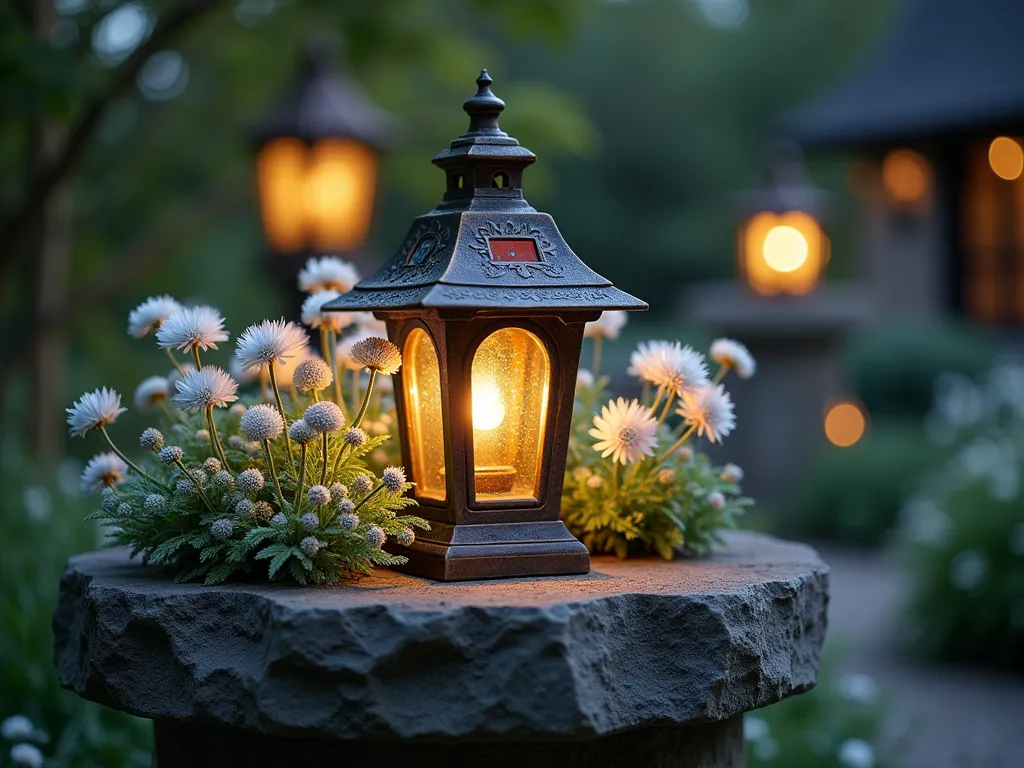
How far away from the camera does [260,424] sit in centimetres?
264

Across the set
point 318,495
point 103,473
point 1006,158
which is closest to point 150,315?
point 103,473

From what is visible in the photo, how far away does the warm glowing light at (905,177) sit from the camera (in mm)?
13602

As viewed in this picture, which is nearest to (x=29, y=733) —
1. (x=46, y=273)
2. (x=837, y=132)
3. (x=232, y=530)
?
(x=232, y=530)

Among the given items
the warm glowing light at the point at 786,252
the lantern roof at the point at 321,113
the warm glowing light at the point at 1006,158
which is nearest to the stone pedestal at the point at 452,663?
the lantern roof at the point at 321,113

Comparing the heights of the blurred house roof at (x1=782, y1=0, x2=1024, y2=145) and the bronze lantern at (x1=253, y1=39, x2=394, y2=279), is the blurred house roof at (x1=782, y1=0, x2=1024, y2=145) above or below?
above

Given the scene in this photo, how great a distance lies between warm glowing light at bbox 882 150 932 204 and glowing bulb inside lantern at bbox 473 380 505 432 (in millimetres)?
11636

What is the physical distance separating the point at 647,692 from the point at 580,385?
118 cm

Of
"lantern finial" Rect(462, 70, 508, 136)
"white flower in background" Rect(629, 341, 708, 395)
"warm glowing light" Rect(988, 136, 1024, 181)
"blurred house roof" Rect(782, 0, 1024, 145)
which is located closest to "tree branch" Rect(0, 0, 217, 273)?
"lantern finial" Rect(462, 70, 508, 136)

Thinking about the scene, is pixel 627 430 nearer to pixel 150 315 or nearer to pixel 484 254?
pixel 484 254

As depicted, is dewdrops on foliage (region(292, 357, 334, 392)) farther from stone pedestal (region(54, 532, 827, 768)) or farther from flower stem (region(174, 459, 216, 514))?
stone pedestal (region(54, 532, 827, 768))

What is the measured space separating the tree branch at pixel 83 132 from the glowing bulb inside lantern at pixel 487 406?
3.45 m

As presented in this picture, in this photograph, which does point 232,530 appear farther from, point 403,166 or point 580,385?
point 403,166

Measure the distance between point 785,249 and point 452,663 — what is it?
1035 centimetres

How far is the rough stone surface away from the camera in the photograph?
2404 millimetres
